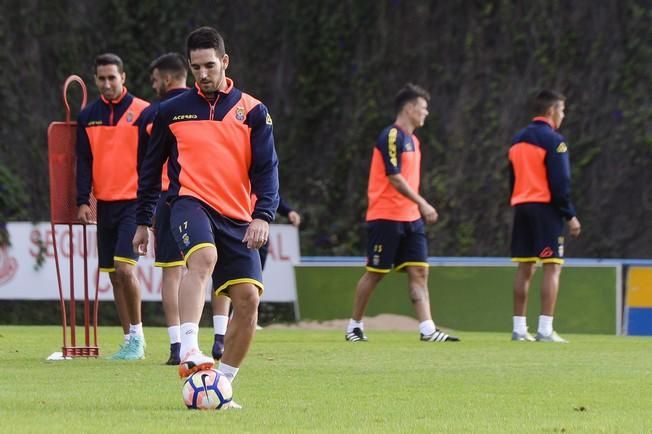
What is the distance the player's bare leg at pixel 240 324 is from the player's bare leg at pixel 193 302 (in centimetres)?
11

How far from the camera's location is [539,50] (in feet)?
62.4

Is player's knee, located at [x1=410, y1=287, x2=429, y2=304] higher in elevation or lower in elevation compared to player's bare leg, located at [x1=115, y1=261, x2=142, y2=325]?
lower

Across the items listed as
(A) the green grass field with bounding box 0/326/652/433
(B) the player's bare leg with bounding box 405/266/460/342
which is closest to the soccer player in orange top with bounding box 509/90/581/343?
(B) the player's bare leg with bounding box 405/266/460/342

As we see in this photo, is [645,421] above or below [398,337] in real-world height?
above

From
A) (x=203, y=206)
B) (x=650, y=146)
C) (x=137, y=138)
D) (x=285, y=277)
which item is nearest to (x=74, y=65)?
(x=285, y=277)

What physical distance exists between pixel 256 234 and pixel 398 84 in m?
13.0

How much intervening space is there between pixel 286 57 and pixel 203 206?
13.7 meters

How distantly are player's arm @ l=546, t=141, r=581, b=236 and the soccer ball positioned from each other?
731 centimetres

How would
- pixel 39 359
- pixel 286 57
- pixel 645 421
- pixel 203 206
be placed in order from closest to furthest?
pixel 645 421, pixel 203 206, pixel 39 359, pixel 286 57

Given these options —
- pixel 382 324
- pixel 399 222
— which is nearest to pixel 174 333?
pixel 399 222

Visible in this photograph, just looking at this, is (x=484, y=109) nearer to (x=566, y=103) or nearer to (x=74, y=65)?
(x=566, y=103)

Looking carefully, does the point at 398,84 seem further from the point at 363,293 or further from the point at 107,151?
the point at 107,151

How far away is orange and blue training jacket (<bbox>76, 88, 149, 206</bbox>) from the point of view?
1103cm

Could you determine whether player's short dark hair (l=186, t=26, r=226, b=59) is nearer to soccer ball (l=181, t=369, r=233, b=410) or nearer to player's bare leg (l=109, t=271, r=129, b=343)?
soccer ball (l=181, t=369, r=233, b=410)
